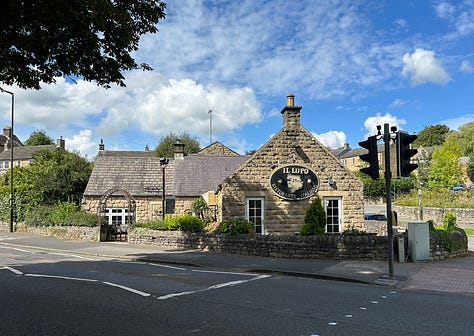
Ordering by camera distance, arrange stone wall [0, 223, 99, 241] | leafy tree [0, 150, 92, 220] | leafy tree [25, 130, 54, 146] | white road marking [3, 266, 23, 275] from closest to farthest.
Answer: white road marking [3, 266, 23, 275] < stone wall [0, 223, 99, 241] < leafy tree [0, 150, 92, 220] < leafy tree [25, 130, 54, 146]

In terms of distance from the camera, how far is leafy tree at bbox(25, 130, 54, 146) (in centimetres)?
9257

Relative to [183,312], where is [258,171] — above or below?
above

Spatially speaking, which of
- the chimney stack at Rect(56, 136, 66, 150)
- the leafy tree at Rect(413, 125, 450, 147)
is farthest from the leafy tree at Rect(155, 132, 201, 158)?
the leafy tree at Rect(413, 125, 450, 147)

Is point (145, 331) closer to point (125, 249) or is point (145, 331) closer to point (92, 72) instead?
point (92, 72)

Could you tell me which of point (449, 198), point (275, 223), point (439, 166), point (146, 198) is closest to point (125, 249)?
point (275, 223)

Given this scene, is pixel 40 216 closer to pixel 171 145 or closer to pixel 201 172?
pixel 201 172

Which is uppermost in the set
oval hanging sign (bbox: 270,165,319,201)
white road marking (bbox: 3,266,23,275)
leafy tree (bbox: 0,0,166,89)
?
leafy tree (bbox: 0,0,166,89)

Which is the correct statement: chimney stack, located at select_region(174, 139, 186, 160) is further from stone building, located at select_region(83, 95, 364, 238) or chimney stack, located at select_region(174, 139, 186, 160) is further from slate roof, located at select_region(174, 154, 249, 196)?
stone building, located at select_region(83, 95, 364, 238)

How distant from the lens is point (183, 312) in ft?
23.1

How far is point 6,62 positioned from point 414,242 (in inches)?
495

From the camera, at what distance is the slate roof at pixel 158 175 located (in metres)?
27.5

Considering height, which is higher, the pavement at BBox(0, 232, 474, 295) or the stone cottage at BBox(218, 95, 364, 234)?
the stone cottage at BBox(218, 95, 364, 234)

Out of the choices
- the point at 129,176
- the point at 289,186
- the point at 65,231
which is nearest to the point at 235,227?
the point at 289,186

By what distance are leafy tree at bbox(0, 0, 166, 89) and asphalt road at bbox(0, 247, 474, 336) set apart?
16.0 ft
